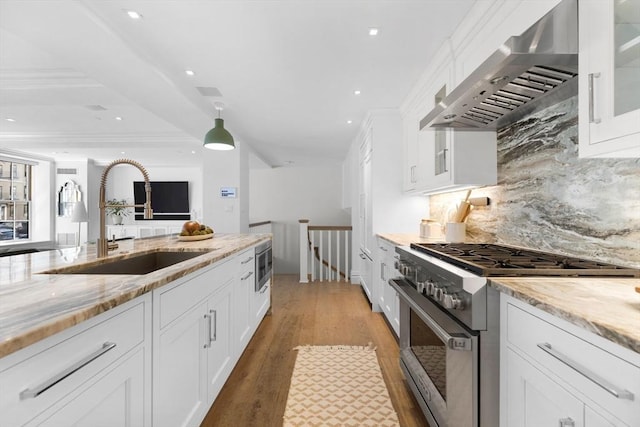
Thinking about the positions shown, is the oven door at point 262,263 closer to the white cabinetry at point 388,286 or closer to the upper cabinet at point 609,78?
the white cabinetry at point 388,286

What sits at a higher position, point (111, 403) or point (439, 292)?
point (439, 292)

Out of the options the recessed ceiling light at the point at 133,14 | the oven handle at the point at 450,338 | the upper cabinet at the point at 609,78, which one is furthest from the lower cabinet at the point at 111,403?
the recessed ceiling light at the point at 133,14

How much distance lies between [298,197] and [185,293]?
668cm

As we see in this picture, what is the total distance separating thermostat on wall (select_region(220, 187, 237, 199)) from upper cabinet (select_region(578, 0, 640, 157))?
4.35 metres

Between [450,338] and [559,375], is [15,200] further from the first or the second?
[559,375]

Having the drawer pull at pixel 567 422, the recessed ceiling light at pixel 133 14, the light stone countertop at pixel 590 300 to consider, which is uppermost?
the recessed ceiling light at pixel 133 14

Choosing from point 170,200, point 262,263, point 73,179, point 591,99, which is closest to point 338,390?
point 262,263

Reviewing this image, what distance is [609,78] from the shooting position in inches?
38.8

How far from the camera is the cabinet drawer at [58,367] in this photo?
61 centimetres

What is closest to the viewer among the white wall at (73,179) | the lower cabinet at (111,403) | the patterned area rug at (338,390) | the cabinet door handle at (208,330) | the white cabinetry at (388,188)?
the lower cabinet at (111,403)

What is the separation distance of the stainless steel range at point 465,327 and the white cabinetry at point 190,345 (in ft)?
3.55

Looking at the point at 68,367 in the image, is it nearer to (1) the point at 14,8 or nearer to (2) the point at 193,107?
(1) the point at 14,8

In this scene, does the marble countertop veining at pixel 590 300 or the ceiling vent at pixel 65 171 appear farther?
the ceiling vent at pixel 65 171

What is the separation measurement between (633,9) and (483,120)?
101cm
